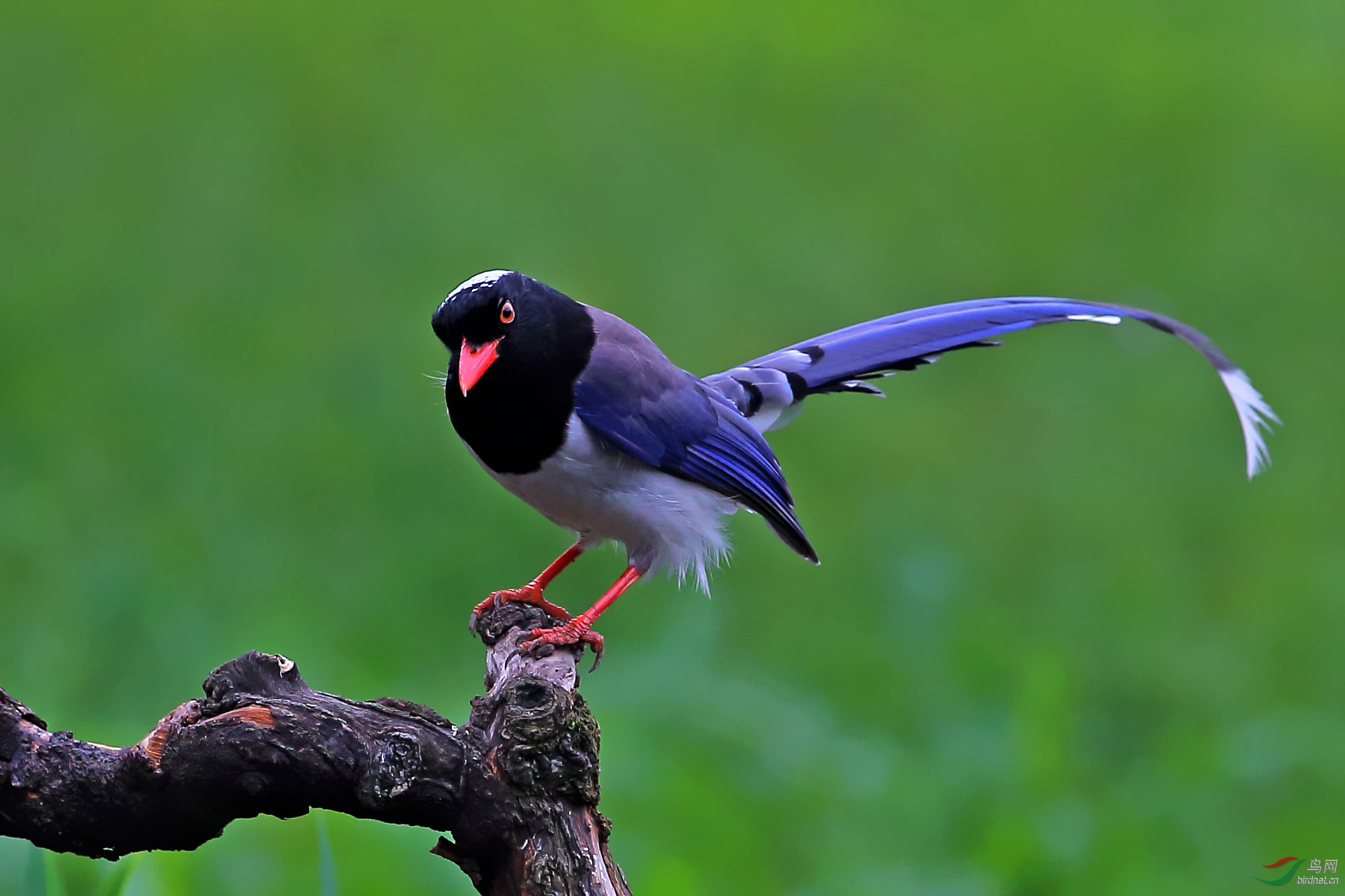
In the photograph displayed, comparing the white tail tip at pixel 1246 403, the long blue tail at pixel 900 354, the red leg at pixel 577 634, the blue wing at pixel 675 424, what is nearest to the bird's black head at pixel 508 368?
the blue wing at pixel 675 424

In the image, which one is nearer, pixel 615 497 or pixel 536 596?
pixel 615 497

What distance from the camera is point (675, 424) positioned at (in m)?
4.04

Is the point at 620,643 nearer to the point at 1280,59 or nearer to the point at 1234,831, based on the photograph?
the point at 1234,831

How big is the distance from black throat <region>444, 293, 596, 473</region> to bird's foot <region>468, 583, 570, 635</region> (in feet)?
1.61

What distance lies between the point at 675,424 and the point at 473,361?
676 mm

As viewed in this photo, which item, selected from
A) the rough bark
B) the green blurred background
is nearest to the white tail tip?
the green blurred background

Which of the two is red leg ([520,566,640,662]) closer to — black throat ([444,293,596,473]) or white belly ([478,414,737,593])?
white belly ([478,414,737,593])

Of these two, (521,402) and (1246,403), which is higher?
(1246,403)

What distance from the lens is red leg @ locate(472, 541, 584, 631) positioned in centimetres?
411

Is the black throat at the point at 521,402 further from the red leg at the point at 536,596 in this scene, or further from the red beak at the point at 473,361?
the red leg at the point at 536,596

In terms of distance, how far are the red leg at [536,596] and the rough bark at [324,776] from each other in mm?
1227

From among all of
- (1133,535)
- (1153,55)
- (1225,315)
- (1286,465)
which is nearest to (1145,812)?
(1133,535)
